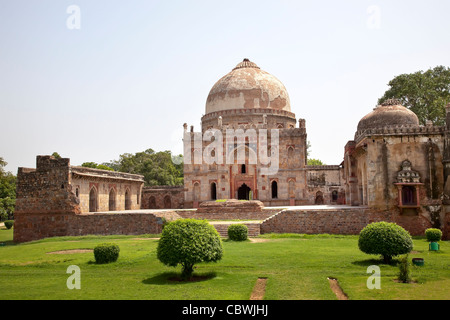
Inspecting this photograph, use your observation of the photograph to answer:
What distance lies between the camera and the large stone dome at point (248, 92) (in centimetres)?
3475

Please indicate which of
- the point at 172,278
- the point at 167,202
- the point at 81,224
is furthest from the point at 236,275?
the point at 167,202

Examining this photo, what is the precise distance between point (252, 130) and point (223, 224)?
12158mm

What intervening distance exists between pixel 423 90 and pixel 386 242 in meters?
25.2

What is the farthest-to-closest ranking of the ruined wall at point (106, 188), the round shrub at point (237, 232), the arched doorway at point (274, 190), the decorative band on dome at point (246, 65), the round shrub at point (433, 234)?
the decorative band on dome at point (246, 65) < the arched doorway at point (274, 190) < the ruined wall at point (106, 188) < the round shrub at point (237, 232) < the round shrub at point (433, 234)

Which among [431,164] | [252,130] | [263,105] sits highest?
[263,105]

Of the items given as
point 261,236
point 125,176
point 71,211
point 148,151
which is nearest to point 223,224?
point 261,236

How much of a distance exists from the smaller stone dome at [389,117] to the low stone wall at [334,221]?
217 inches

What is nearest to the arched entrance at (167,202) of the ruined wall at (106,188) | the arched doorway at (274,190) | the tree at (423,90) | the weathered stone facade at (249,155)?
the ruined wall at (106,188)

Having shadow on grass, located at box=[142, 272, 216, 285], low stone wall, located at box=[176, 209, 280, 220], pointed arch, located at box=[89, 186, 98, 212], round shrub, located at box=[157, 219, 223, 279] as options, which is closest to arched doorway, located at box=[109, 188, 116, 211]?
pointed arch, located at box=[89, 186, 98, 212]

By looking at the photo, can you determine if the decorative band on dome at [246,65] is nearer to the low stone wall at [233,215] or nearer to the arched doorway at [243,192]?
the arched doorway at [243,192]

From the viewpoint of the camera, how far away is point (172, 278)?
1147 centimetres

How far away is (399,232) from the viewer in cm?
1297
